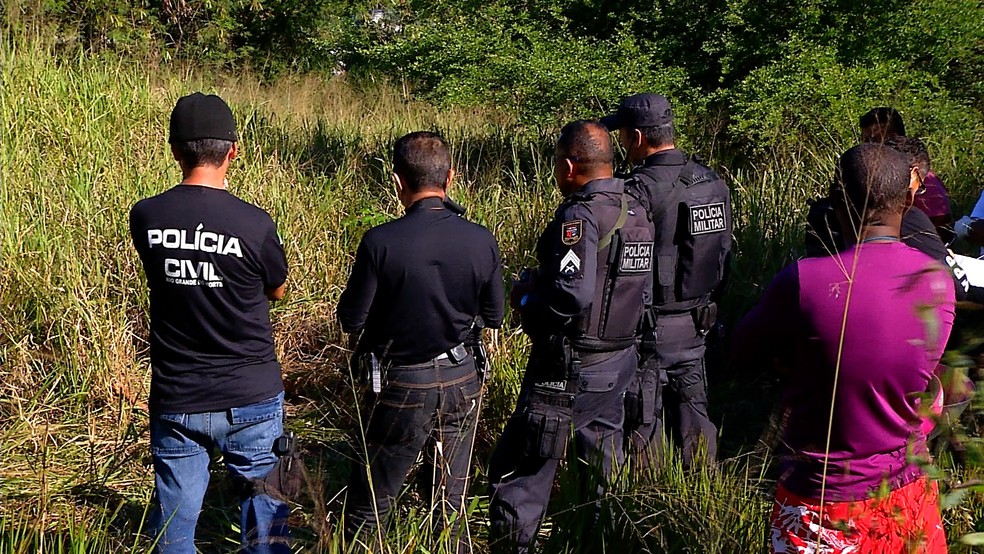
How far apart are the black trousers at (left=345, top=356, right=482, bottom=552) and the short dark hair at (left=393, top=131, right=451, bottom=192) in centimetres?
63

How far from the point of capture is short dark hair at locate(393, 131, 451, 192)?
309 cm

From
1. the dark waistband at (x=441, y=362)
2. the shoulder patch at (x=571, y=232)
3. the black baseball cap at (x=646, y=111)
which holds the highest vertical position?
the black baseball cap at (x=646, y=111)

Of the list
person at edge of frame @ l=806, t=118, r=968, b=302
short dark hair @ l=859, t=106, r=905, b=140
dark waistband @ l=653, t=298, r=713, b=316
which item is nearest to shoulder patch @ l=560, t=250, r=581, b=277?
person at edge of frame @ l=806, t=118, r=968, b=302

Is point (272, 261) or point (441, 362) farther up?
point (272, 261)

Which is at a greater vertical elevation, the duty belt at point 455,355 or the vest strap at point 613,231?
the vest strap at point 613,231

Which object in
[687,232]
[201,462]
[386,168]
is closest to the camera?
[201,462]

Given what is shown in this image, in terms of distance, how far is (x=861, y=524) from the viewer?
2.09 meters

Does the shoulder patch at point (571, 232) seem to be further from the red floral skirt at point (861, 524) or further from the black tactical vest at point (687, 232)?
the red floral skirt at point (861, 524)

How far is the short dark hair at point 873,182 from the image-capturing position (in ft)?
6.75

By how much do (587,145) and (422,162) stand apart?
27.4 inches

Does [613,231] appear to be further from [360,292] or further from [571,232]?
[360,292]

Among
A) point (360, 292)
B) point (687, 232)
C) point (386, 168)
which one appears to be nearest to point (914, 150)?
point (687, 232)

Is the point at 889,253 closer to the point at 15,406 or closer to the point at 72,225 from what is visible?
the point at 15,406

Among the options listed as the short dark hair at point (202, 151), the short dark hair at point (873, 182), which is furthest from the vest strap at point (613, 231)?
the short dark hair at point (202, 151)
